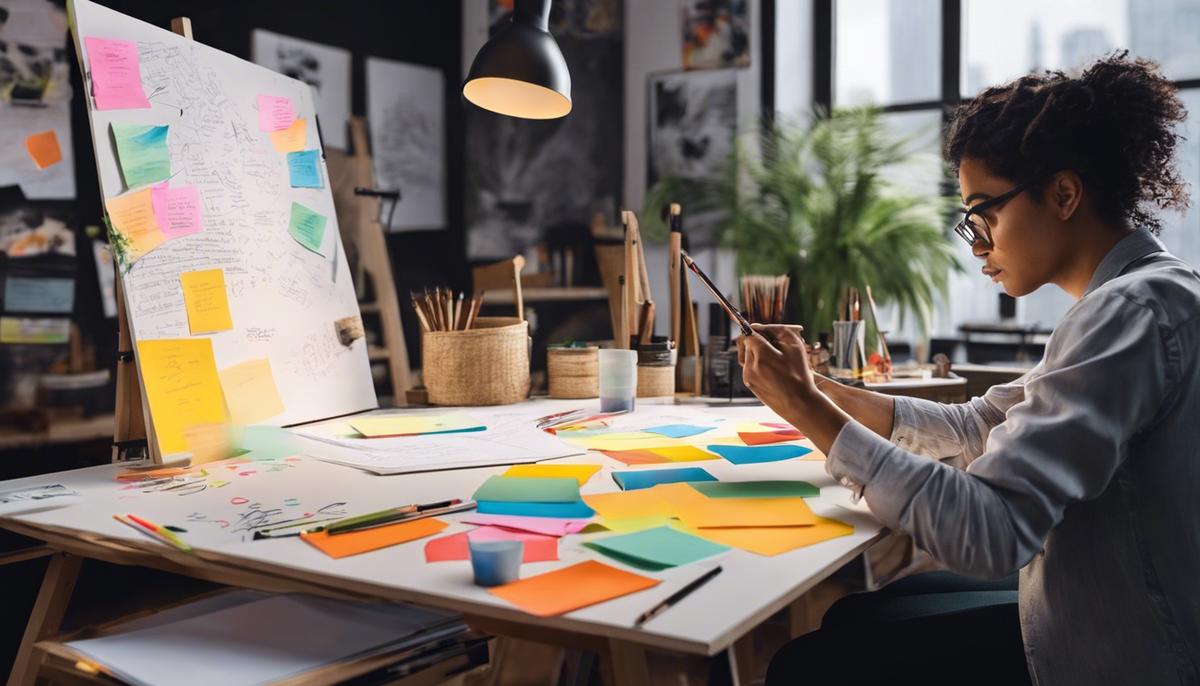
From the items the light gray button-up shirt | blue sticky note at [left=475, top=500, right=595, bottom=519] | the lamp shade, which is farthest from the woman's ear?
the lamp shade

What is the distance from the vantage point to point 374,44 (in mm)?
4355

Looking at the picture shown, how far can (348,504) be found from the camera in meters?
1.31

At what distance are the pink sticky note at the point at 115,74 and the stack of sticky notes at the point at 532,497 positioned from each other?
92 cm

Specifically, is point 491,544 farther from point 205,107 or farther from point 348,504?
point 205,107

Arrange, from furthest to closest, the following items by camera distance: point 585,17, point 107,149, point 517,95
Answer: point 585,17 → point 517,95 → point 107,149

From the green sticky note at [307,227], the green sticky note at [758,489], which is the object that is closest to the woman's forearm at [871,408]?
the green sticky note at [758,489]

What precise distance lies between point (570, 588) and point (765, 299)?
53.5 inches

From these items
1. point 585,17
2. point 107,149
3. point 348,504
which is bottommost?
point 348,504

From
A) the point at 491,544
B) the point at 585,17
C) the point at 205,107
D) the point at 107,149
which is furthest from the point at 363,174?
the point at 491,544

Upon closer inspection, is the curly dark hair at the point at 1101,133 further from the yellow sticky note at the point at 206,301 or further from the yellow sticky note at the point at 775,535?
the yellow sticky note at the point at 206,301

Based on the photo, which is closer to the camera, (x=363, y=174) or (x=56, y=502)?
(x=56, y=502)

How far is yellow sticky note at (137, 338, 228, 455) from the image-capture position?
156cm

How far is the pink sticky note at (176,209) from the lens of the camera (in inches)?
65.6

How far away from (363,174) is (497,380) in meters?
1.82
